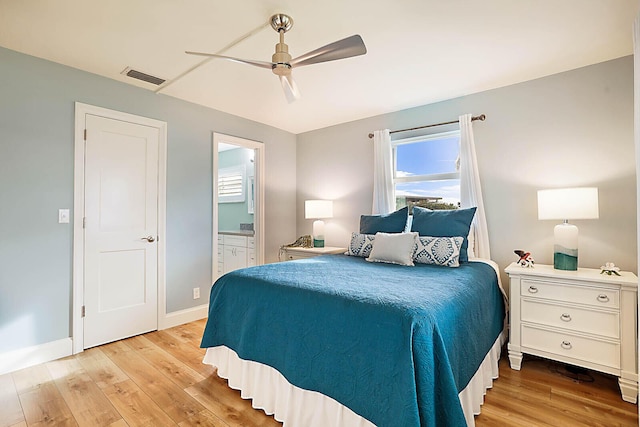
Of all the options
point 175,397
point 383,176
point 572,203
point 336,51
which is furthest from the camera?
point 383,176

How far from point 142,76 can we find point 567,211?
3.66 metres

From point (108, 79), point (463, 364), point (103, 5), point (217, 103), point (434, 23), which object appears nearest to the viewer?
point (463, 364)

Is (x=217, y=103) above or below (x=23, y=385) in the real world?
above

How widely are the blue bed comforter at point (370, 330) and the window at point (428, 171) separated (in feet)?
4.21

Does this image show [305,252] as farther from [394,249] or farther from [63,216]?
[63,216]

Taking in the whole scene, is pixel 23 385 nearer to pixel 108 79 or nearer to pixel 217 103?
pixel 108 79

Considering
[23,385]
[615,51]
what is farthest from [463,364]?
[23,385]

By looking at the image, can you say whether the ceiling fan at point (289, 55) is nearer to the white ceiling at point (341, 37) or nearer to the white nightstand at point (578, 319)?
the white ceiling at point (341, 37)

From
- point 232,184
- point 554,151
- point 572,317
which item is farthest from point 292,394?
point 232,184

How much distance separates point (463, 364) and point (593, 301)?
125cm

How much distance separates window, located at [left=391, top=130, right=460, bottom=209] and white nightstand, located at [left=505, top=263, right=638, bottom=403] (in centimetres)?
118

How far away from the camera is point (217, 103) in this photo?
3.49 meters

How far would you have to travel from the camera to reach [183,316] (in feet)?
11.0

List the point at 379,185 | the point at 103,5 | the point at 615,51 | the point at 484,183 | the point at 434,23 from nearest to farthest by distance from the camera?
1. the point at 103,5
2. the point at 434,23
3. the point at 615,51
4. the point at 484,183
5. the point at 379,185
